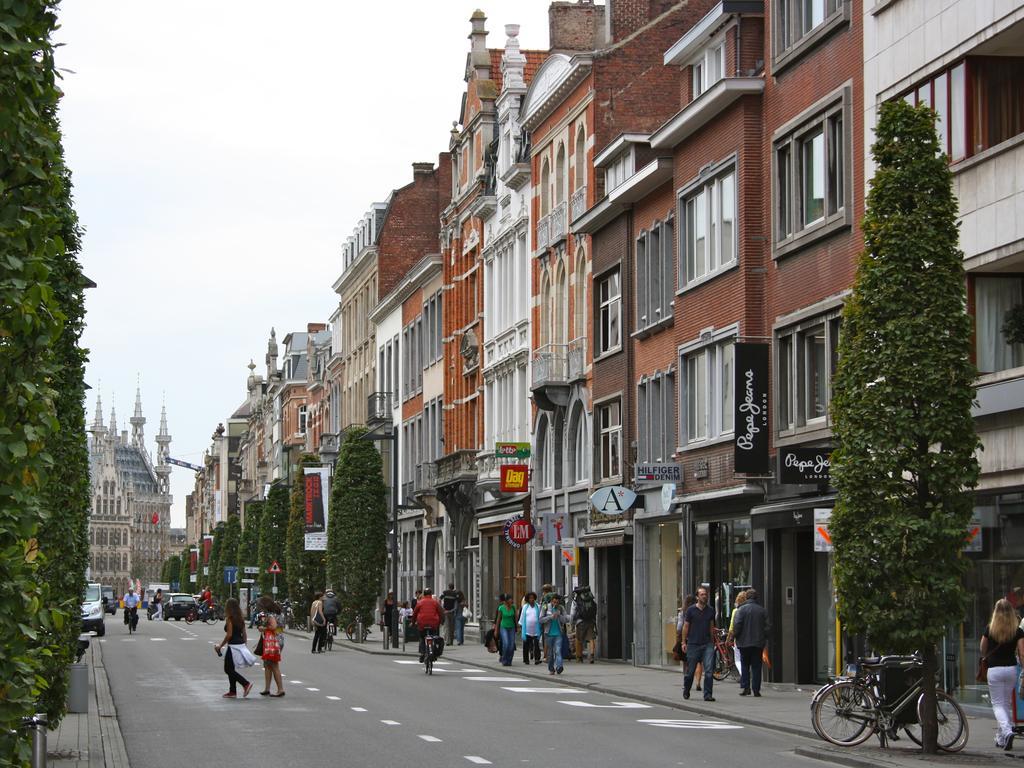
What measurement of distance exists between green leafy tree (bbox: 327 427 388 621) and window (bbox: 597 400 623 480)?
58.5 ft

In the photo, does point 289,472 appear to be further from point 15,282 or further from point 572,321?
point 15,282

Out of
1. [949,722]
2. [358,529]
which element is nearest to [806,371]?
[949,722]

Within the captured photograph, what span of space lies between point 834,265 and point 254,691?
11838 millimetres

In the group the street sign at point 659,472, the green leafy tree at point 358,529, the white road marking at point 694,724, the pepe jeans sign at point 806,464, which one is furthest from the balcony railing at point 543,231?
the white road marking at point 694,724

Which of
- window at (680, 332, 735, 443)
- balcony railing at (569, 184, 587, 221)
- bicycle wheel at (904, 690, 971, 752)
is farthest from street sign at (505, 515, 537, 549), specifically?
bicycle wheel at (904, 690, 971, 752)

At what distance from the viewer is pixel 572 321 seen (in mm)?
46500

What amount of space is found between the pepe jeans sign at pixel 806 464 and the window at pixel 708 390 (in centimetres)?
622

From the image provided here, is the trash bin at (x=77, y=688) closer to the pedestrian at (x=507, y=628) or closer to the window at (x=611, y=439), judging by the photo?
the pedestrian at (x=507, y=628)

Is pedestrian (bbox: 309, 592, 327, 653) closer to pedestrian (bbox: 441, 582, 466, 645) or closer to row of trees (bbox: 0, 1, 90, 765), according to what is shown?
pedestrian (bbox: 441, 582, 466, 645)

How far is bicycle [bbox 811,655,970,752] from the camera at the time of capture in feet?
66.1

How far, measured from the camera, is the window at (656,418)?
3825 centimetres

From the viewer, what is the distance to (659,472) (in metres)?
35.8

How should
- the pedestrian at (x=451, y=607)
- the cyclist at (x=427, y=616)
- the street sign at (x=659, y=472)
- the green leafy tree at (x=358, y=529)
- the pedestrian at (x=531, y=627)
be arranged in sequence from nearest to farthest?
1. the street sign at (x=659, y=472)
2. the cyclist at (x=427, y=616)
3. the pedestrian at (x=531, y=627)
4. the pedestrian at (x=451, y=607)
5. the green leafy tree at (x=358, y=529)

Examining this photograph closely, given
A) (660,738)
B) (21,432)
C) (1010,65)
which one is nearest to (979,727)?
(660,738)
